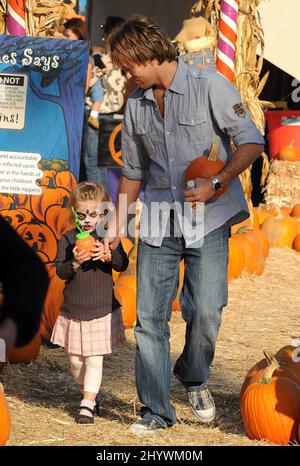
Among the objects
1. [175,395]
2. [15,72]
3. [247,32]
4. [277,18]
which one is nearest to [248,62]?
[247,32]

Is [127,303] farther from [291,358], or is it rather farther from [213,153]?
[213,153]

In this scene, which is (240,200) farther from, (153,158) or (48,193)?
(48,193)

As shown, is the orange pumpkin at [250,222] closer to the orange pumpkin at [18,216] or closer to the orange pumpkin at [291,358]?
the orange pumpkin at [18,216]

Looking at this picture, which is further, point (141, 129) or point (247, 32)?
point (247, 32)

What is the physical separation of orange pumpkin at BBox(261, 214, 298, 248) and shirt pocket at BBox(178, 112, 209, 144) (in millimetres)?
6168

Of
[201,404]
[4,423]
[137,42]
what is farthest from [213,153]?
[4,423]

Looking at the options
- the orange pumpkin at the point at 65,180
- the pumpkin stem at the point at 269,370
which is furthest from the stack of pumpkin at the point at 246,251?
the pumpkin stem at the point at 269,370

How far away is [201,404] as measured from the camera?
5316 millimetres

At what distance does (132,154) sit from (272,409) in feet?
4.58

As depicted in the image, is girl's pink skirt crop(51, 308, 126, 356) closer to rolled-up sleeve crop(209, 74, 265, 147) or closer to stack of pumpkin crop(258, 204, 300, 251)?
rolled-up sleeve crop(209, 74, 265, 147)

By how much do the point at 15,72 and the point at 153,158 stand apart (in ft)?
7.20

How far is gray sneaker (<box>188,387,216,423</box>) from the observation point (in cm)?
530

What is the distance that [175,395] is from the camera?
19.4ft

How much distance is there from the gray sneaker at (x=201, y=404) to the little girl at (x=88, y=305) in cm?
47
